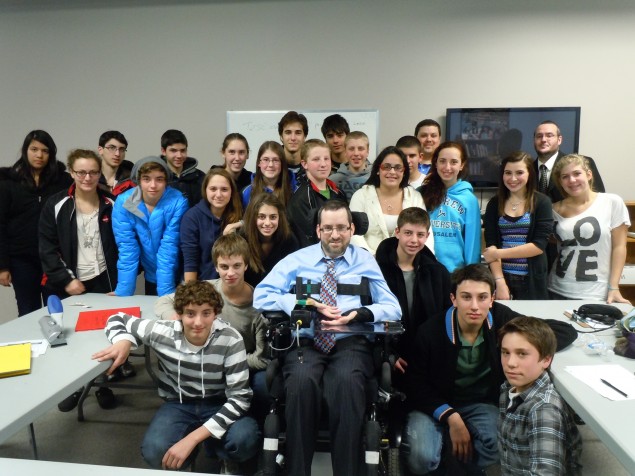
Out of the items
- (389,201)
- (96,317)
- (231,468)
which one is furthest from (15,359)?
(389,201)

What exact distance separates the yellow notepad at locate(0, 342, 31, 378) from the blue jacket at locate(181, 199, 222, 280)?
3.32ft

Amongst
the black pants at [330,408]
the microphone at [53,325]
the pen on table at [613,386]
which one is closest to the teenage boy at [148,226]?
the microphone at [53,325]

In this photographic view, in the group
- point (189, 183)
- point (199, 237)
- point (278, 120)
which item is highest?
point (278, 120)

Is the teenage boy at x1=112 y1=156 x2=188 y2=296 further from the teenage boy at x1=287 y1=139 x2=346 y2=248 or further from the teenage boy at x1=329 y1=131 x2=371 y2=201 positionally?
the teenage boy at x1=329 y1=131 x2=371 y2=201

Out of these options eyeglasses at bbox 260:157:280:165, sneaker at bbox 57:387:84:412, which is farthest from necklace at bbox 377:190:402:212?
sneaker at bbox 57:387:84:412

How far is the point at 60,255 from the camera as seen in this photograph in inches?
115

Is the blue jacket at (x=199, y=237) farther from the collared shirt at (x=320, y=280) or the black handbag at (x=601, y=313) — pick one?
the black handbag at (x=601, y=313)

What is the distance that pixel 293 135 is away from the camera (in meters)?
3.37

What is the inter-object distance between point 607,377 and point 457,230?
4.25 feet

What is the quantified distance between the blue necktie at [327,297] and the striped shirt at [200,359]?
0.35 meters

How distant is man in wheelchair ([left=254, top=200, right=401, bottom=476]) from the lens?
1.85 meters

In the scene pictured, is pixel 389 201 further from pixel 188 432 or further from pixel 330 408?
pixel 188 432

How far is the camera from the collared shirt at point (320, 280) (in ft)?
7.18

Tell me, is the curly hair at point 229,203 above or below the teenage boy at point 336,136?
below
